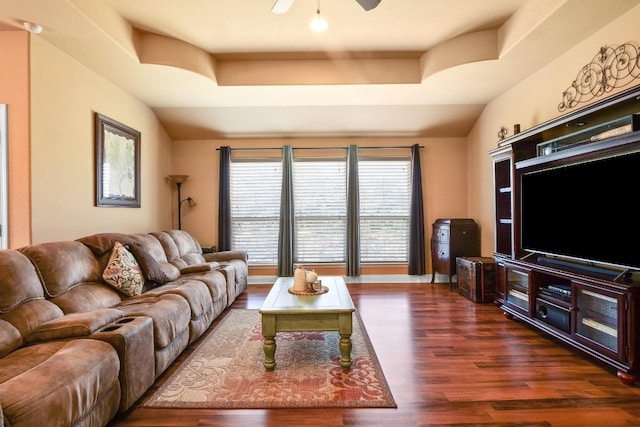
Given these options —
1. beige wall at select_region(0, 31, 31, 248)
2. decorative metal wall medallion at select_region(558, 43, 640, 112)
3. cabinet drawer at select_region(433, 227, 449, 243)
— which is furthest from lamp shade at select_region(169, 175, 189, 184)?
decorative metal wall medallion at select_region(558, 43, 640, 112)

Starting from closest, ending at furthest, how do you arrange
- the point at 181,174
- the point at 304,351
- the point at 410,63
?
1. the point at 304,351
2. the point at 410,63
3. the point at 181,174

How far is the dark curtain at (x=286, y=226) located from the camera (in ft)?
18.0

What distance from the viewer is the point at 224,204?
18.2 ft

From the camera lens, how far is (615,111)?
260 cm

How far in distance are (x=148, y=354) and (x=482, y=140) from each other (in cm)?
515

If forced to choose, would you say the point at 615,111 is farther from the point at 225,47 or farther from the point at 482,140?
the point at 225,47

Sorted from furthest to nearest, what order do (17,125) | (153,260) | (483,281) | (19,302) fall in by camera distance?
(483,281) → (153,260) → (17,125) → (19,302)

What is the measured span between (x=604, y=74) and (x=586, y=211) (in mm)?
1253

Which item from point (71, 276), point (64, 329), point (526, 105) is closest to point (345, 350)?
point (64, 329)

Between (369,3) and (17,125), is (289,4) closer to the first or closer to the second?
(369,3)

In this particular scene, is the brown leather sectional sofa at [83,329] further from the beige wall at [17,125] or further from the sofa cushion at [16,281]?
the beige wall at [17,125]

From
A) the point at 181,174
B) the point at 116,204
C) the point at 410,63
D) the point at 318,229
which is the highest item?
the point at 410,63

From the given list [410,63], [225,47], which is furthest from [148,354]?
[410,63]

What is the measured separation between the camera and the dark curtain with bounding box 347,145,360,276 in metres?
5.52
